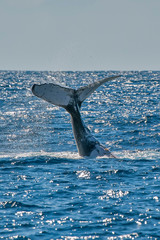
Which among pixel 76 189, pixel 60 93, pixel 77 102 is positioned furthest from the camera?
pixel 77 102

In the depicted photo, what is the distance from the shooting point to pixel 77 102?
53.1 ft

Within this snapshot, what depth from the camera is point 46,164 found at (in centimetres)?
1658

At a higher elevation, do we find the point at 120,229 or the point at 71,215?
the point at 71,215

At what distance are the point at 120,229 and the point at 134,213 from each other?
0.99 m

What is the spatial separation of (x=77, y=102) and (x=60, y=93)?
0.94m

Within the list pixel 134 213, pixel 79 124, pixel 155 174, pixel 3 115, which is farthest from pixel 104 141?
pixel 3 115

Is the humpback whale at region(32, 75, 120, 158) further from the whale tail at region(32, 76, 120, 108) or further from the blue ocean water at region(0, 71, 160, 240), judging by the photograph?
the blue ocean water at region(0, 71, 160, 240)

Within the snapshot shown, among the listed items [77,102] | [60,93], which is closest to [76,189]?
[60,93]

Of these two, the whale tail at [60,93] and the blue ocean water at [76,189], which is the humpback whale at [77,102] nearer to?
the whale tail at [60,93]

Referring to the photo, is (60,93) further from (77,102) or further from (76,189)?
(76,189)

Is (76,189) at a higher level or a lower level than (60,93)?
lower

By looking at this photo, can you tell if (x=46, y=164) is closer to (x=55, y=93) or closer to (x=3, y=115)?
(x=55, y=93)

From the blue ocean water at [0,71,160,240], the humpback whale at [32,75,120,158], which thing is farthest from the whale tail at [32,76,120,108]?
the blue ocean water at [0,71,160,240]

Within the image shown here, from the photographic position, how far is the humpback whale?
1501 centimetres
